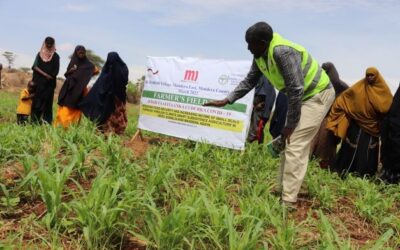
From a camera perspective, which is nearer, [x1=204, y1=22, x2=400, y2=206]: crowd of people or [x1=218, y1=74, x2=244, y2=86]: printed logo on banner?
[x1=204, y1=22, x2=400, y2=206]: crowd of people

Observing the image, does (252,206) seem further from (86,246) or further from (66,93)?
(66,93)

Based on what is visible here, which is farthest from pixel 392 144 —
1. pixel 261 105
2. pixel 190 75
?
pixel 190 75

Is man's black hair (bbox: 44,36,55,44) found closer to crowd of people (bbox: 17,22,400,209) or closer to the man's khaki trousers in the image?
crowd of people (bbox: 17,22,400,209)

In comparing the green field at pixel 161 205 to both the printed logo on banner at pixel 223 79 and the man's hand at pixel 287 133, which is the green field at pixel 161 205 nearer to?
the man's hand at pixel 287 133

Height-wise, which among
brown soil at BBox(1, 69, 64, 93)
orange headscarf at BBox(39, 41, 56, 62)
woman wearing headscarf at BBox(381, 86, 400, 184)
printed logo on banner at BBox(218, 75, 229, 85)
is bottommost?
brown soil at BBox(1, 69, 64, 93)

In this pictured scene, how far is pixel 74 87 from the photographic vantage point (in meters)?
6.90

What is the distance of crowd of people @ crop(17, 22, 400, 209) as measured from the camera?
3.54 m

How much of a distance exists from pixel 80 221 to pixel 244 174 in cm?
205

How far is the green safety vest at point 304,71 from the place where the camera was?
3.50m

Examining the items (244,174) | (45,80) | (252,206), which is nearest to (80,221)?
(252,206)

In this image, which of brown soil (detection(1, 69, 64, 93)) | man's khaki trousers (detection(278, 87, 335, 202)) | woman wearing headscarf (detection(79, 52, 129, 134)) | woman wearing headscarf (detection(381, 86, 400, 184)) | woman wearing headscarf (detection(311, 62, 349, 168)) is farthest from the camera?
brown soil (detection(1, 69, 64, 93))

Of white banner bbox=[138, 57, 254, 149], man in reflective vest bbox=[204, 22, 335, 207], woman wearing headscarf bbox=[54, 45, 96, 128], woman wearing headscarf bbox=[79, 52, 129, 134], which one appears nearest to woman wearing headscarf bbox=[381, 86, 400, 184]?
white banner bbox=[138, 57, 254, 149]

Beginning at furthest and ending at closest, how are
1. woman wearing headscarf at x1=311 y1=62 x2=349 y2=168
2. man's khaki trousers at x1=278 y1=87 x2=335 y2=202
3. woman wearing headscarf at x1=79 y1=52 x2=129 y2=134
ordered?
1. woman wearing headscarf at x1=79 y1=52 x2=129 y2=134
2. woman wearing headscarf at x1=311 y1=62 x2=349 y2=168
3. man's khaki trousers at x1=278 y1=87 x2=335 y2=202

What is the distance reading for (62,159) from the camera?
3.71m
